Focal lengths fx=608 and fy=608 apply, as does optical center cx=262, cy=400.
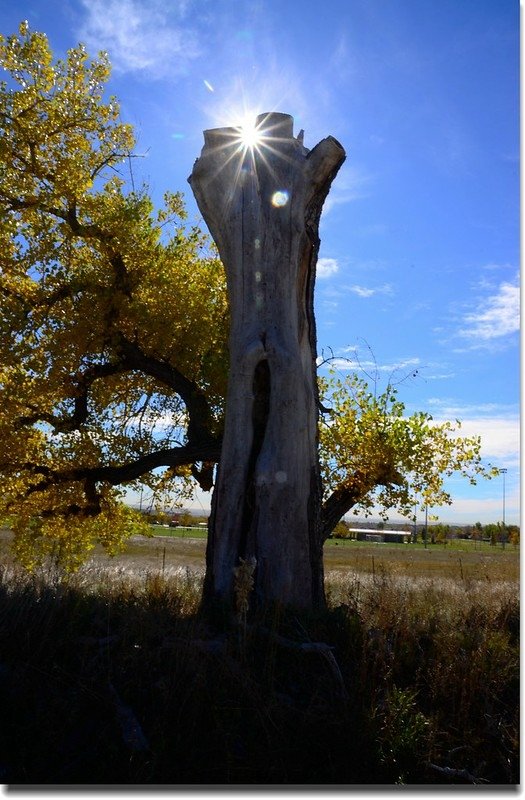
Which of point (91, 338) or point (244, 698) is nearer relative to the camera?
point (244, 698)

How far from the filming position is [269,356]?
8.48 metres

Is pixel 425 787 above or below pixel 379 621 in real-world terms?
below

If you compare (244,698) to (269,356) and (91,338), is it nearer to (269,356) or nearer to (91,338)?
(269,356)

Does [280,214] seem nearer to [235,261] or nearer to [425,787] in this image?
[235,261]

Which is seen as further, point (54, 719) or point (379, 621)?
point (379, 621)

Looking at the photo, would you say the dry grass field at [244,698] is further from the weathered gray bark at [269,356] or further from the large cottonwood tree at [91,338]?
the large cottonwood tree at [91,338]

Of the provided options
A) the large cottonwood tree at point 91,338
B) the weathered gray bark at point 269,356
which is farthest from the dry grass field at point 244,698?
the large cottonwood tree at point 91,338

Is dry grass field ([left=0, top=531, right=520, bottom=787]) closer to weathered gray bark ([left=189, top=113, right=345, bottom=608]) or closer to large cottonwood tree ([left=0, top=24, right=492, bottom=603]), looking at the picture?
weathered gray bark ([left=189, top=113, right=345, bottom=608])

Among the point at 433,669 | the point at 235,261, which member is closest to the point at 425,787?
the point at 433,669

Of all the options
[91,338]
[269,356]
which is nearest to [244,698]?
[269,356]

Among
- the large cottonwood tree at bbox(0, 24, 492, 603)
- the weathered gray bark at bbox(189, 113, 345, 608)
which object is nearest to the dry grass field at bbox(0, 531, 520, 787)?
the weathered gray bark at bbox(189, 113, 345, 608)

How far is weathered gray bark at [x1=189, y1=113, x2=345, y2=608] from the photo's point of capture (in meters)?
8.05

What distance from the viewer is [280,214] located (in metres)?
9.06

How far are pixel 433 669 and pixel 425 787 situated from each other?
1440mm
